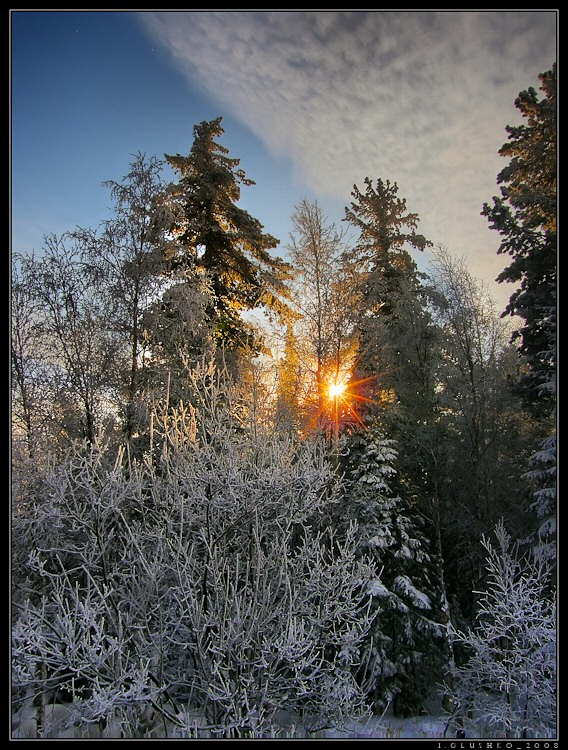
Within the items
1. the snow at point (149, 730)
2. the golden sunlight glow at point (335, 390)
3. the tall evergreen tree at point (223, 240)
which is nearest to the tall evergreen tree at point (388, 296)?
the golden sunlight glow at point (335, 390)

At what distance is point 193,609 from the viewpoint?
5.29 m

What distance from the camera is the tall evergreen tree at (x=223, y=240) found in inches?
454

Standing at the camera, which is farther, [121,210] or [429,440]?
[429,440]

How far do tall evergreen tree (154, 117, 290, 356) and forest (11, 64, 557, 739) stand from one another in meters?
0.08

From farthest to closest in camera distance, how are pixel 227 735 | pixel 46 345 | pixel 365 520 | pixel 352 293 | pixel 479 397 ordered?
pixel 479 397 → pixel 352 293 → pixel 365 520 → pixel 46 345 → pixel 227 735

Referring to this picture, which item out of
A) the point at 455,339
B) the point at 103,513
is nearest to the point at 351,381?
the point at 455,339

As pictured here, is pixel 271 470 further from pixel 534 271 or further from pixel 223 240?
pixel 223 240

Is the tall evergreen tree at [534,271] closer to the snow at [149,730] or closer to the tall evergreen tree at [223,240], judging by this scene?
the snow at [149,730]

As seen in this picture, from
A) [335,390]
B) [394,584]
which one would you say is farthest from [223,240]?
[394,584]

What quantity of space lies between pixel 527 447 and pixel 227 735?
10.2 m

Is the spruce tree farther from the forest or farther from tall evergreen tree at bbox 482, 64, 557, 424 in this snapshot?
tall evergreen tree at bbox 482, 64, 557, 424

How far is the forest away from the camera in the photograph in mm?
5141

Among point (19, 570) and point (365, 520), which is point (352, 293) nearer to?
point (365, 520)

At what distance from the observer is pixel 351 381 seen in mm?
10469
